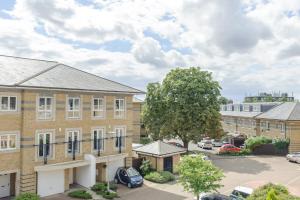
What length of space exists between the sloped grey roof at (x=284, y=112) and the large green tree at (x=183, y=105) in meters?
12.0

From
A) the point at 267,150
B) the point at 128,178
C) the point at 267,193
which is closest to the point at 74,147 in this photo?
the point at 128,178

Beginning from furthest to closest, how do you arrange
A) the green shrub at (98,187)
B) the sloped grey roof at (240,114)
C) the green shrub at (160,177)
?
1. the sloped grey roof at (240,114)
2. the green shrub at (160,177)
3. the green shrub at (98,187)

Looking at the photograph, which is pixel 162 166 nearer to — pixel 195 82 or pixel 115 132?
pixel 115 132

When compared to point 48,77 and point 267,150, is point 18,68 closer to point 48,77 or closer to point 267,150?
point 48,77

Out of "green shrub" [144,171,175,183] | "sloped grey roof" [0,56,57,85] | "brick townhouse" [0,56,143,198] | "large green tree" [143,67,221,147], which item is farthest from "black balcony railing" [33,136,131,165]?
"large green tree" [143,67,221,147]

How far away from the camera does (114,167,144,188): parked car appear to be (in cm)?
2942

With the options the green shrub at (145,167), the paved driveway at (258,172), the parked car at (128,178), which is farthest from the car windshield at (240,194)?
the green shrub at (145,167)

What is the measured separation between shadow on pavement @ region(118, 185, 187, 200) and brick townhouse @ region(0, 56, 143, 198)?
Answer: 78.2 inches

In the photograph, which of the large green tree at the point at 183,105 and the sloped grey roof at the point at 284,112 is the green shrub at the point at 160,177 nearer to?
the large green tree at the point at 183,105

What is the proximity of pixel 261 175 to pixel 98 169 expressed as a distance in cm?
1684

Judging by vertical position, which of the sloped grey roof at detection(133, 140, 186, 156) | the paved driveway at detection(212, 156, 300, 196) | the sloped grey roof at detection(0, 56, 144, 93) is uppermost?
the sloped grey roof at detection(0, 56, 144, 93)

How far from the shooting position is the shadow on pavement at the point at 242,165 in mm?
37688

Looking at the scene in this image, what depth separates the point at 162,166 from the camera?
33938mm

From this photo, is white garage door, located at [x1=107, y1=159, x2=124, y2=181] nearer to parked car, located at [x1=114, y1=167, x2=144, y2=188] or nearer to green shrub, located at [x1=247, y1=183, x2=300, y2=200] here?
parked car, located at [x1=114, y1=167, x2=144, y2=188]
